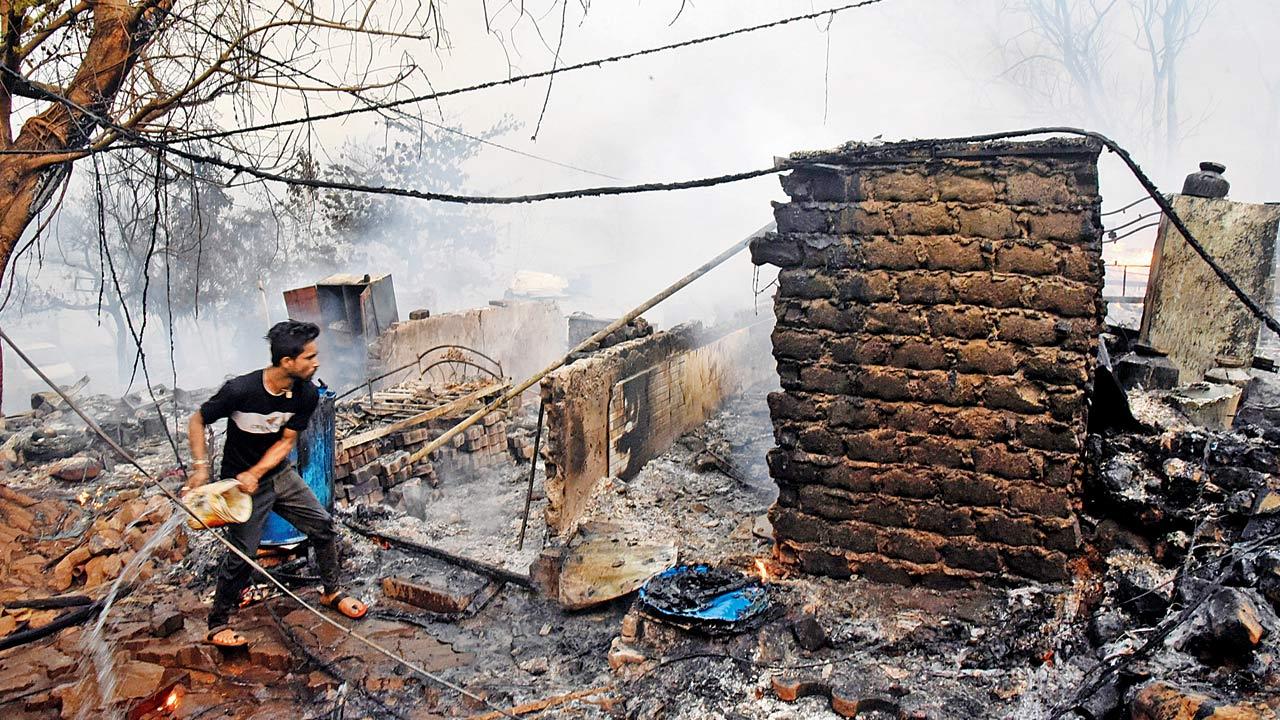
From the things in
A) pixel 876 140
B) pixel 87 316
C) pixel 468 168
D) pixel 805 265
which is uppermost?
pixel 468 168

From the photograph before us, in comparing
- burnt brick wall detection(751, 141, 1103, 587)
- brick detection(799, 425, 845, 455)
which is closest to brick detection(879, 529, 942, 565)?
burnt brick wall detection(751, 141, 1103, 587)

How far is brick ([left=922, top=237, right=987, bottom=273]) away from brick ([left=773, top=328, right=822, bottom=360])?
0.73m

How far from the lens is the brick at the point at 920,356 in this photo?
384 centimetres

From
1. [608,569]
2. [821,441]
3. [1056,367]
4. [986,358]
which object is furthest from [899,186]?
[608,569]

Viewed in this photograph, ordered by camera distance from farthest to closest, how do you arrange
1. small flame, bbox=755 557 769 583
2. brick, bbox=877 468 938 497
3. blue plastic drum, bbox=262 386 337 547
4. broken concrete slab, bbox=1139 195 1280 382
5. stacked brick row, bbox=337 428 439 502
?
stacked brick row, bbox=337 428 439 502
broken concrete slab, bbox=1139 195 1280 382
blue plastic drum, bbox=262 386 337 547
small flame, bbox=755 557 769 583
brick, bbox=877 468 938 497

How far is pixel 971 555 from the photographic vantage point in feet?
13.0

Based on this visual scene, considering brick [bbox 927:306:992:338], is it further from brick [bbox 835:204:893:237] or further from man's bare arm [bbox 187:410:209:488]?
man's bare arm [bbox 187:410:209:488]

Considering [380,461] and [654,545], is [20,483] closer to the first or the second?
[380,461]

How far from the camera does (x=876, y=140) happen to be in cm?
388

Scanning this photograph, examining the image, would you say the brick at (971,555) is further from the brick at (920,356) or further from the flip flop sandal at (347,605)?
the flip flop sandal at (347,605)

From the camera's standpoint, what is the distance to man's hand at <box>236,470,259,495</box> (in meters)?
4.43

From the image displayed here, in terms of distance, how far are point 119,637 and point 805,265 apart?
491 cm

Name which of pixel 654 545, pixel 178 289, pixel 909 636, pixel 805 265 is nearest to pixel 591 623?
pixel 654 545

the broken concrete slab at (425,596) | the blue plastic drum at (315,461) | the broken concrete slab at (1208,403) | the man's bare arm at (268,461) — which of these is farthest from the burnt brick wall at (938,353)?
the blue plastic drum at (315,461)
